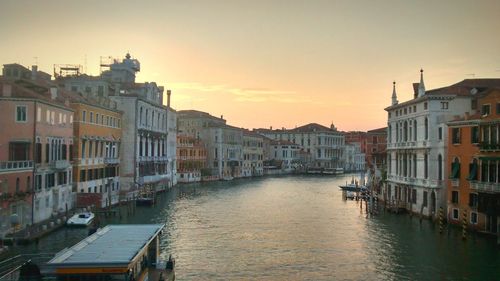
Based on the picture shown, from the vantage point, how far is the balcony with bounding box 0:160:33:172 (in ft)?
77.1

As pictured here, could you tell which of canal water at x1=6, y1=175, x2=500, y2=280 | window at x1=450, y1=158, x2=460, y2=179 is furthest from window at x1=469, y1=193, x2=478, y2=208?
window at x1=450, y1=158, x2=460, y2=179

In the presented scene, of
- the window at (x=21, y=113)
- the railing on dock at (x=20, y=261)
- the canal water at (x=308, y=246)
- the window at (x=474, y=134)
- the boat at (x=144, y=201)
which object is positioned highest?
the window at (x=21, y=113)

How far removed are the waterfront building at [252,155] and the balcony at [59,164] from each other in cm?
5726

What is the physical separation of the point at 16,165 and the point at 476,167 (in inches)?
859

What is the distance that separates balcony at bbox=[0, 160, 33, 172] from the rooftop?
886 cm

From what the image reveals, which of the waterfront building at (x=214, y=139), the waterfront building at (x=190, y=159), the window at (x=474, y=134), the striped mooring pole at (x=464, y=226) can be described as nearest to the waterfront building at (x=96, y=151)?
the striped mooring pole at (x=464, y=226)

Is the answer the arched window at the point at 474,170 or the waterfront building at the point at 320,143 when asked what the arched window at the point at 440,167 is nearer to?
the arched window at the point at 474,170

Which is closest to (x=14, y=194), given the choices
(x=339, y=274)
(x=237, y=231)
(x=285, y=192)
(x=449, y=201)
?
(x=237, y=231)

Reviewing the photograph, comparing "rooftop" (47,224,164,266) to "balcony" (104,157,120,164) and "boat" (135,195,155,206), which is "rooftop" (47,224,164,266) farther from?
"balcony" (104,157,120,164)

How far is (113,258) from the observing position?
1283 cm

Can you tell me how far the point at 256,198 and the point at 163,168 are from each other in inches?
461

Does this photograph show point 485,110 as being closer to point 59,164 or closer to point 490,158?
point 490,158

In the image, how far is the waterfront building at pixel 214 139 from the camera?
79.9 m

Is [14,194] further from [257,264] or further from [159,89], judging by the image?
[159,89]
